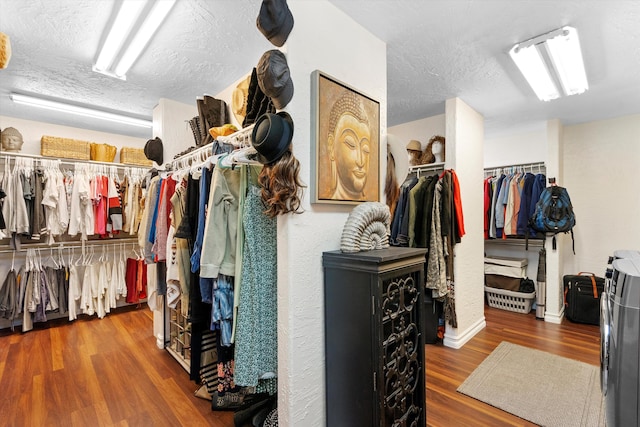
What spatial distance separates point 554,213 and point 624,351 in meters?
2.97

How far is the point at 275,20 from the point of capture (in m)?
1.27

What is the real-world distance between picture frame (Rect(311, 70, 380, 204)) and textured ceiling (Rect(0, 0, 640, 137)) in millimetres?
521

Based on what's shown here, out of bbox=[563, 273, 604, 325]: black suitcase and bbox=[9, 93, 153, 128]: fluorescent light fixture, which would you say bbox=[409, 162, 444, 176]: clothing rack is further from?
bbox=[9, 93, 153, 128]: fluorescent light fixture

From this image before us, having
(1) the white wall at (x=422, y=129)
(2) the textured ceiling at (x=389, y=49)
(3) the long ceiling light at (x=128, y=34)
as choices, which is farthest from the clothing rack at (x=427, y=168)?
(3) the long ceiling light at (x=128, y=34)

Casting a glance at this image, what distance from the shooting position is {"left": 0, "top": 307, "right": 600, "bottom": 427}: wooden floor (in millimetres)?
1880

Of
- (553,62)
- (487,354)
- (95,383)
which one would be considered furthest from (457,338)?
(95,383)

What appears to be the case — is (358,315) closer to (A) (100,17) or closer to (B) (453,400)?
(B) (453,400)

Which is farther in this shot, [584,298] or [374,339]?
[584,298]

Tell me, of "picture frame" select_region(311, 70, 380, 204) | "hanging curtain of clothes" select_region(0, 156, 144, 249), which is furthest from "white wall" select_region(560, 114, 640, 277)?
"hanging curtain of clothes" select_region(0, 156, 144, 249)

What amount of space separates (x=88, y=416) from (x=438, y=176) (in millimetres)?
3400

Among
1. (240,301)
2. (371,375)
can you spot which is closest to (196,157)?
(240,301)

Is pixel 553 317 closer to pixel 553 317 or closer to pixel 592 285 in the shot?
pixel 553 317

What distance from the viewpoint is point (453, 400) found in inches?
81.4

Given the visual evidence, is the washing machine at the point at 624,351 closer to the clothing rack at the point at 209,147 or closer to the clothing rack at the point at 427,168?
the clothing rack at the point at 209,147
